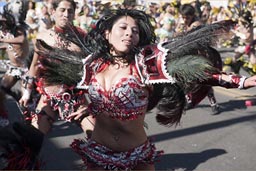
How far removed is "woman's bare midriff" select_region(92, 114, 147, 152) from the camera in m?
3.04

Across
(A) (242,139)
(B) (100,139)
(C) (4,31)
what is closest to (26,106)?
(C) (4,31)

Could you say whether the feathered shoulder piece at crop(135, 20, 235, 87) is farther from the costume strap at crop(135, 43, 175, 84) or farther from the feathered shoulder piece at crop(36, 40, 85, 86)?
the feathered shoulder piece at crop(36, 40, 85, 86)

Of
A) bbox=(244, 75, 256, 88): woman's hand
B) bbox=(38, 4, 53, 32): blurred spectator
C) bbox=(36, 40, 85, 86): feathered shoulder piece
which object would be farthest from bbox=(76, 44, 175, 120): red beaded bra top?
bbox=(38, 4, 53, 32): blurred spectator

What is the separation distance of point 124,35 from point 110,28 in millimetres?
167

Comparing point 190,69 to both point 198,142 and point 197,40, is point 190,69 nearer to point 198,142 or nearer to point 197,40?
point 197,40

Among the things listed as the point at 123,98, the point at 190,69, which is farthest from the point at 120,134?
the point at 190,69

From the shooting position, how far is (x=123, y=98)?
2.92m

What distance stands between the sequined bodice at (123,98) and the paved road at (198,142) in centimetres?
195

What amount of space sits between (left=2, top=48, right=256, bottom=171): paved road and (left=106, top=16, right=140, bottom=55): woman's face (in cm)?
214

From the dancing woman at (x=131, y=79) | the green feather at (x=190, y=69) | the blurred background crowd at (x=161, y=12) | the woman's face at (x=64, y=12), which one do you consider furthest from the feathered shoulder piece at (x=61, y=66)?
the blurred background crowd at (x=161, y=12)

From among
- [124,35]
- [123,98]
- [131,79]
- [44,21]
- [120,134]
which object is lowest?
[44,21]

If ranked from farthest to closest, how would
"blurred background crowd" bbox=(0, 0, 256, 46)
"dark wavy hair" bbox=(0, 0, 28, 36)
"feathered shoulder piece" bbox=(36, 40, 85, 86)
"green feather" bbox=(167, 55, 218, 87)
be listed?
1. "blurred background crowd" bbox=(0, 0, 256, 46)
2. "dark wavy hair" bbox=(0, 0, 28, 36)
3. "feathered shoulder piece" bbox=(36, 40, 85, 86)
4. "green feather" bbox=(167, 55, 218, 87)

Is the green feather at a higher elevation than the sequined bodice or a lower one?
higher

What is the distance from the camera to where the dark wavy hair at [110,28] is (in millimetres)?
3064
